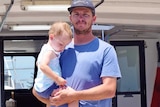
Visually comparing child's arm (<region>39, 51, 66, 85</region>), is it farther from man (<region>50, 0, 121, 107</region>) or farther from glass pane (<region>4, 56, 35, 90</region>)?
glass pane (<region>4, 56, 35, 90</region>)

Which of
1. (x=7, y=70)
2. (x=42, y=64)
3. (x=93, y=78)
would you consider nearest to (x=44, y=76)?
(x=42, y=64)

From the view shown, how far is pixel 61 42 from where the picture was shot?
260cm

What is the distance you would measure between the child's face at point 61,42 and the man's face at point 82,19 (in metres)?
0.10

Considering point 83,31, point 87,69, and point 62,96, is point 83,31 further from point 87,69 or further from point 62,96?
point 62,96

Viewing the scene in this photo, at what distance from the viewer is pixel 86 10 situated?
8.29 ft

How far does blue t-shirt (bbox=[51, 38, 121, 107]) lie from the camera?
246 cm

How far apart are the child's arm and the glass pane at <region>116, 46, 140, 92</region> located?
22.5 feet

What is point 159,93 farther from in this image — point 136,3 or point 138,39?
point 136,3

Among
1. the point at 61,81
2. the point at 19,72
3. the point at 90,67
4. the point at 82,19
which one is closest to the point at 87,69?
the point at 90,67

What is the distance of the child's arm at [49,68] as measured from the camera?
2.47m

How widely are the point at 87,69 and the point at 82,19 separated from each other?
0.30m

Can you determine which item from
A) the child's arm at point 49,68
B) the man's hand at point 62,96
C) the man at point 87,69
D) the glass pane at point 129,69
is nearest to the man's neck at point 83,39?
the man at point 87,69

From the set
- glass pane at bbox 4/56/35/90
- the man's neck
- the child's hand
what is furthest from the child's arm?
glass pane at bbox 4/56/35/90

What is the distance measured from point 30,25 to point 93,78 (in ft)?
13.8
